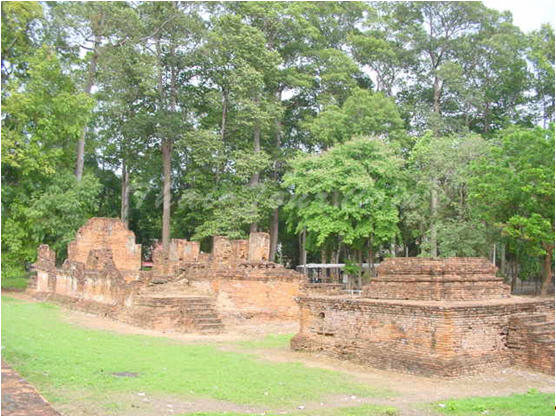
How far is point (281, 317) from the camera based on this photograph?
1998cm

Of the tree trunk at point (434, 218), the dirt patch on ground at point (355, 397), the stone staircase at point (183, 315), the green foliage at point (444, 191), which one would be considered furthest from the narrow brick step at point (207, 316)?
the tree trunk at point (434, 218)

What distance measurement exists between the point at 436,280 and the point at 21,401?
24.3ft

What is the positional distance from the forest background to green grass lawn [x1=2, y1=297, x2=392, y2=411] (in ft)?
37.1

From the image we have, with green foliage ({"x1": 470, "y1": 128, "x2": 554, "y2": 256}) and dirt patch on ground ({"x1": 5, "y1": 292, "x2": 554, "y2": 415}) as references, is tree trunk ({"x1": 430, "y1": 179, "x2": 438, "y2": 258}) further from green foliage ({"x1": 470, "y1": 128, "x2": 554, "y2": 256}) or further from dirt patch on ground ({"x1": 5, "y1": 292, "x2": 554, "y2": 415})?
dirt patch on ground ({"x1": 5, "y1": 292, "x2": 554, "y2": 415})

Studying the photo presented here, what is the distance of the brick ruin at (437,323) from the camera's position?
10656mm

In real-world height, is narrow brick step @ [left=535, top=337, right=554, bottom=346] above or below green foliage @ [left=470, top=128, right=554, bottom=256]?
below

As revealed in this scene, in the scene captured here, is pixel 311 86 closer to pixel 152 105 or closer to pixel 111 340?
pixel 152 105

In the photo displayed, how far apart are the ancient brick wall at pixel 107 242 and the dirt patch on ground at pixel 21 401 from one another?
61.6 feet

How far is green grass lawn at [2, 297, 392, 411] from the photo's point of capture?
29.0 ft

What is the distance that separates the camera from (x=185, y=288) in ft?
67.5

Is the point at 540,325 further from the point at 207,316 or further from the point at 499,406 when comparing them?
the point at 207,316

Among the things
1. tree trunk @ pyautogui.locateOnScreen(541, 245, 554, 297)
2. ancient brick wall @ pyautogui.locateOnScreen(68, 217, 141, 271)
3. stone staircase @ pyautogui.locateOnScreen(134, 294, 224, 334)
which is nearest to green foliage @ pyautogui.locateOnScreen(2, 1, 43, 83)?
ancient brick wall @ pyautogui.locateOnScreen(68, 217, 141, 271)

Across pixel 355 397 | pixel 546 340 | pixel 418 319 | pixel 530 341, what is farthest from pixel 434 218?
pixel 355 397

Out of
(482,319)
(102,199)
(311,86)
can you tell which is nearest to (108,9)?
(311,86)
